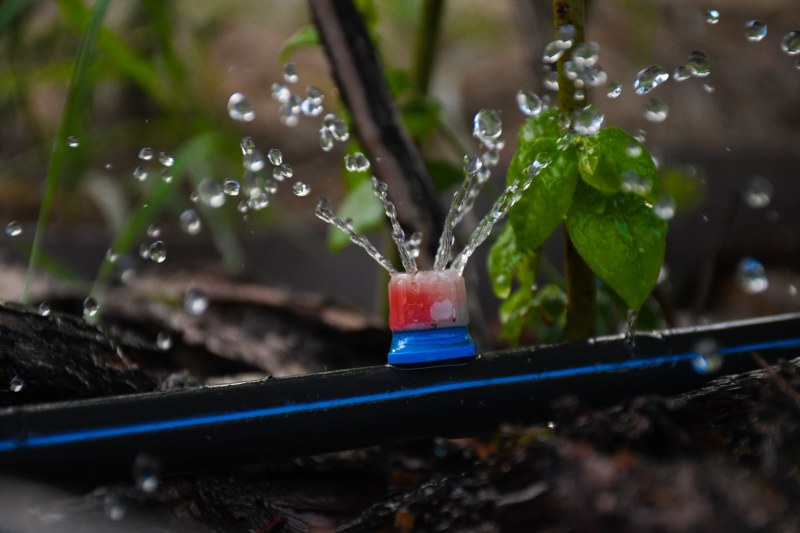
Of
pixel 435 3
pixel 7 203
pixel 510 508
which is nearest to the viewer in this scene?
pixel 510 508

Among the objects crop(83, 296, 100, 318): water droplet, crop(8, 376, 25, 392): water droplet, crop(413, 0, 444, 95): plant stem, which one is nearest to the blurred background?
crop(413, 0, 444, 95): plant stem

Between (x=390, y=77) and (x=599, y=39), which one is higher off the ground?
(x=390, y=77)

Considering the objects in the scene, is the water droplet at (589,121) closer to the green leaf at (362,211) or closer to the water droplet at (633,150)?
the water droplet at (633,150)

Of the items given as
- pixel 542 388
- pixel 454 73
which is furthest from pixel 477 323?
pixel 454 73

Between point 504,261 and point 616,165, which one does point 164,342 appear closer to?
point 504,261

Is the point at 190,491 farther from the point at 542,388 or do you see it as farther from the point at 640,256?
the point at 640,256

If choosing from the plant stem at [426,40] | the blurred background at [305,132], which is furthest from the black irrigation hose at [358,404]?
the plant stem at [426,40]
